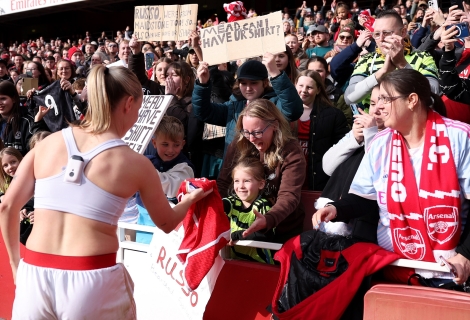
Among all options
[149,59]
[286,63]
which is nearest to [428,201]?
[286,63]

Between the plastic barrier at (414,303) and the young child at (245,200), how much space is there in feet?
3.29

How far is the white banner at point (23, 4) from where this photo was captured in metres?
26.4

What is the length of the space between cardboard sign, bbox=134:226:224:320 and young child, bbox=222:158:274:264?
0.30 m

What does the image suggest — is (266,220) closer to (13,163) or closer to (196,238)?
(196,238)

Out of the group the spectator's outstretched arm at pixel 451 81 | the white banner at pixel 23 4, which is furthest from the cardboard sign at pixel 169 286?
the white banner at pixel 23 4

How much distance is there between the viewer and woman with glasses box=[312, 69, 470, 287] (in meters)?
2.80

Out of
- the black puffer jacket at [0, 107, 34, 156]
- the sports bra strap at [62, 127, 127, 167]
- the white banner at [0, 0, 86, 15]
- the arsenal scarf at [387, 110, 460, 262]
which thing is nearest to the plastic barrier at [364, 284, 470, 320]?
the arsenal scarf at [387, 110, 460, 262]

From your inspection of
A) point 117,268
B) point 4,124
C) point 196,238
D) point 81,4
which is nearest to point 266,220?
point 196,238

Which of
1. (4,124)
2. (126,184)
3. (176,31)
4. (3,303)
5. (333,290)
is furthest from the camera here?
(4,124)

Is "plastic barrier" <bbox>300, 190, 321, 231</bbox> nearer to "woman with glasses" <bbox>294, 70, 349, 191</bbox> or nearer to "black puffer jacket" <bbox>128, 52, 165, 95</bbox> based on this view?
"woman with glasses" <bbox>294, 70, 349, 191</bbox>

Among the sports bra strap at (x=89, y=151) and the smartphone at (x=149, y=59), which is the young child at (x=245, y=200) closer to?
the sports bra strap at (x=89, y=151)

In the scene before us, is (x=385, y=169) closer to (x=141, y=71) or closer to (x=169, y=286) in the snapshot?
(x=169, y=286)

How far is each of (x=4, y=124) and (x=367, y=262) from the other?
5.38 metres

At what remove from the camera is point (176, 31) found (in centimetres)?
639
